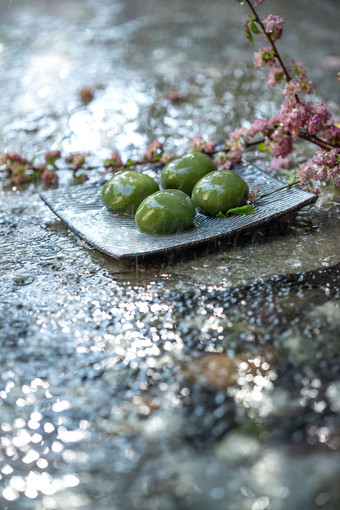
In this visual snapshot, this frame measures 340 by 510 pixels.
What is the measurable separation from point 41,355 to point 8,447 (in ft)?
0.68

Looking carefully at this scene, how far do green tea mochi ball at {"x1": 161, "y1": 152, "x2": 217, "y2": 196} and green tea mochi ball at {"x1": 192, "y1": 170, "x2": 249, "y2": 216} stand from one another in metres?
0.09

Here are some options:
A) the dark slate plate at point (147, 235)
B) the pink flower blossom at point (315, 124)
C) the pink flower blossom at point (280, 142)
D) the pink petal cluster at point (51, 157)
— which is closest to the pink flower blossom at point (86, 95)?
the pink petal cluster at point (51, 157)

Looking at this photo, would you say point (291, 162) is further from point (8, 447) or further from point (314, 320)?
point (8, 447)

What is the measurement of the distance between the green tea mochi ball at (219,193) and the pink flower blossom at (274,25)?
428 millimetres

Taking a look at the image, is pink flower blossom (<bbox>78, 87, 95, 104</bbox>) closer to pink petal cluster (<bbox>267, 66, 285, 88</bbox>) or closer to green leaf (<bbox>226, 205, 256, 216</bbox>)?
pink petal cluster (<bbox>267, 66, 285, 88</bbox>)

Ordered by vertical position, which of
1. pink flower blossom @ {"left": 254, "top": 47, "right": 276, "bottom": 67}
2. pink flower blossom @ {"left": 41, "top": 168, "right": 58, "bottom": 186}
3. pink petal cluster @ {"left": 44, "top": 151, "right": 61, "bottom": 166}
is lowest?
pink flower blossom @ {"left": 41, "top": 168, "right": 58, "bottom": 186}

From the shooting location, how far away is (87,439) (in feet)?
2.74

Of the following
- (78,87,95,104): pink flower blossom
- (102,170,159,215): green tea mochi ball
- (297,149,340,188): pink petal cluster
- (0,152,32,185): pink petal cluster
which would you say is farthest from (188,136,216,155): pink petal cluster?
(78,87,95,104): pink flower blossom

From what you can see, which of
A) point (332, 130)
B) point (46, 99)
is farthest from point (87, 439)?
point (46, 99)

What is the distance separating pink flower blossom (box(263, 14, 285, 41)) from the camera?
1440 mm

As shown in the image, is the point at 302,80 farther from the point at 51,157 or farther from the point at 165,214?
the point at 51,157

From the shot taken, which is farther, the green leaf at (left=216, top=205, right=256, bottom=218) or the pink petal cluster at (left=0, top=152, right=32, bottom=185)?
the pink petal cluster at (left=0, top=152, right=32, bottom=185)

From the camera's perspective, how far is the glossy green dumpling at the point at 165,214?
1262 millimetres

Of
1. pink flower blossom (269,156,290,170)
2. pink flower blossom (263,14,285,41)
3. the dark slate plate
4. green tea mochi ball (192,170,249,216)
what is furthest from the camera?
pink flower blossom (269,156,290,170)
